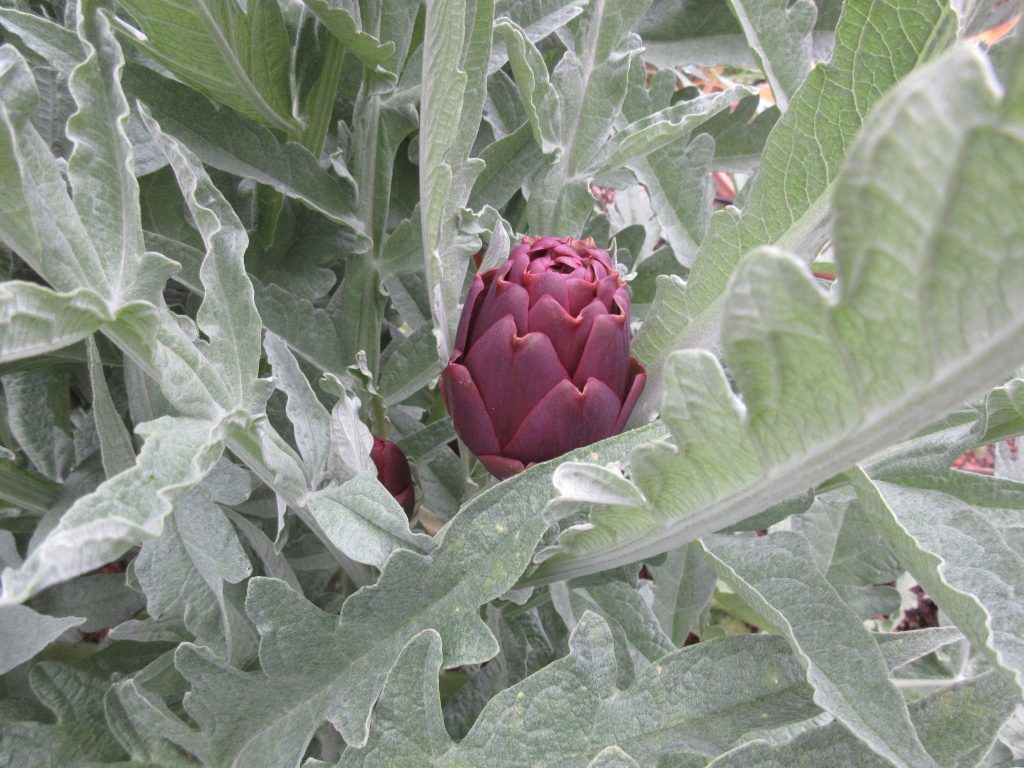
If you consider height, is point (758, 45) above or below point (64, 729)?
above

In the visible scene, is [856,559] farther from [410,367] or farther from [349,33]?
[349,33]

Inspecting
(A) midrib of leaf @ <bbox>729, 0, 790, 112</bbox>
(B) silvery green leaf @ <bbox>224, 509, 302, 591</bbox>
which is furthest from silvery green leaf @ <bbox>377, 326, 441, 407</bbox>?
(A) midrib of leaf @ <bbox>729, 0, 790, 112</bbox>

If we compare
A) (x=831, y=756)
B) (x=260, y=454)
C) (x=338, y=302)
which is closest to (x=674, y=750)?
(x=831, y=756)

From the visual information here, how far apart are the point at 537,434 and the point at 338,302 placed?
7.5 inches

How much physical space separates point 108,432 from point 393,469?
0.40 feet

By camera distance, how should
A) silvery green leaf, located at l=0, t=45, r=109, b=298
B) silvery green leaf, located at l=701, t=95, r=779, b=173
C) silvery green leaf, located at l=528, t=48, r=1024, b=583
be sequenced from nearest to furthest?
silvery green leaf, located at l=528, t=48, r=1024, b=583 < silvery green leaf, located at l=0, t=45, r=109, b=298 < silvery green leaf, located at l=701, t=95, r=779, b=173

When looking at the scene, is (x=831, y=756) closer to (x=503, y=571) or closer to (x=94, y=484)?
(x=503, y=571)

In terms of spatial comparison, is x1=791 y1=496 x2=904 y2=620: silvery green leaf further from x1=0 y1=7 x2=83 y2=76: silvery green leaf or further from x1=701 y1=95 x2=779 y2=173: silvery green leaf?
x1=0 y1=7 x2=83 y2=76: silvery green leaf

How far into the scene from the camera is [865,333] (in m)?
0.21

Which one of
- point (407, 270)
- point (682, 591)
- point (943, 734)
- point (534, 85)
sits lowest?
point (682, 591)

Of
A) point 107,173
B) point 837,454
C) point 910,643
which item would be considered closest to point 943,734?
point 910,643

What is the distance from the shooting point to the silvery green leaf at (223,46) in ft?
1.22

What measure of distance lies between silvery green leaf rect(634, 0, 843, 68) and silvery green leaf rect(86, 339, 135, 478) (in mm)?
407

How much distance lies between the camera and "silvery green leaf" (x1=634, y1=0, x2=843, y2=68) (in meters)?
0.58
